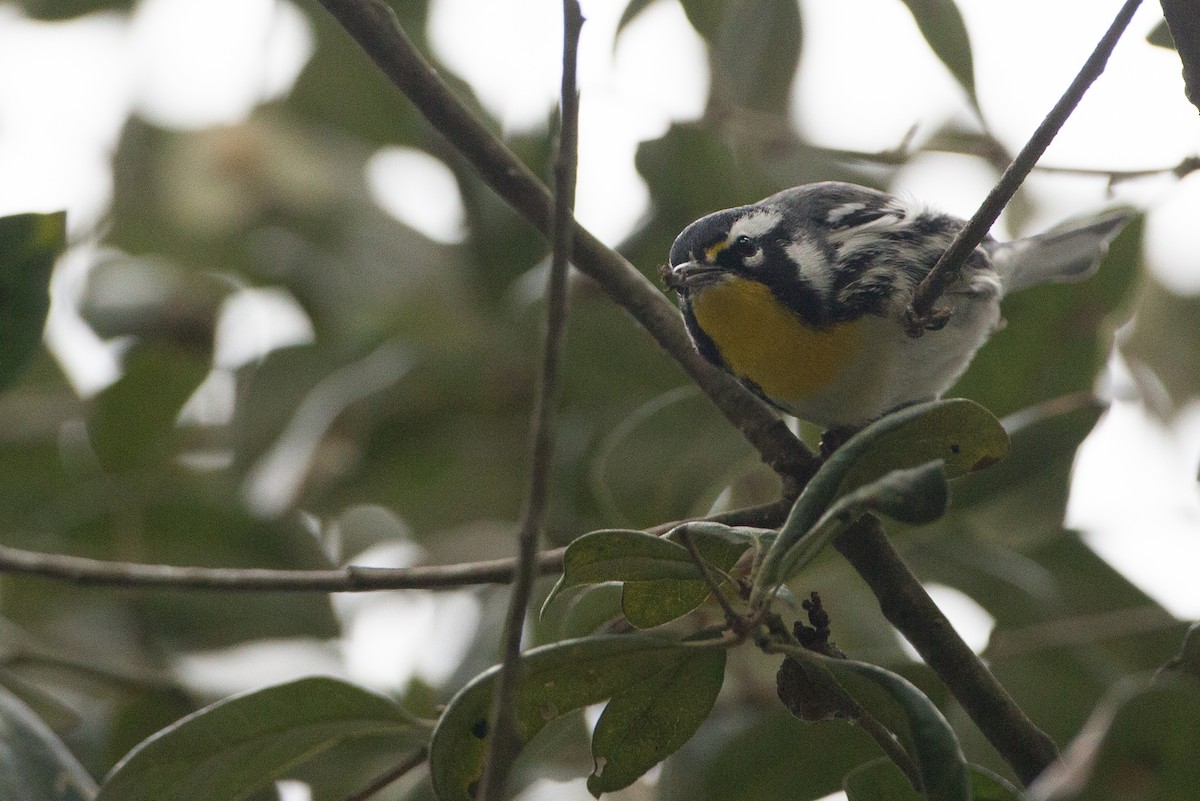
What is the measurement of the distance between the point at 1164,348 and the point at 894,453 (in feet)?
8.03

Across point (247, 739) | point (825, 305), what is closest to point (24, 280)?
point (247, 739)

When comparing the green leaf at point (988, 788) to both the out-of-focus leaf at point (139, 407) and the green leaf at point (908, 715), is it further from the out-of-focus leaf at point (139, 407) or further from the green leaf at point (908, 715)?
the out-of-focus leaf at point (139, 407)

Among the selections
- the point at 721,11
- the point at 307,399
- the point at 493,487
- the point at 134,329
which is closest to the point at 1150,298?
the point at 721,11

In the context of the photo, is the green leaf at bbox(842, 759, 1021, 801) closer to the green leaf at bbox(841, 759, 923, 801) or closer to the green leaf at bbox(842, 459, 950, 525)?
the green leaf at bbox(841, 759, 923, 801)

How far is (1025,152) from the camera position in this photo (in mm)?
1325

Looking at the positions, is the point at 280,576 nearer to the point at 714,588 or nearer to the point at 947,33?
the point at 714,588

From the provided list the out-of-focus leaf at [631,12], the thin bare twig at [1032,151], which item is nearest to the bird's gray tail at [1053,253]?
the out-of-focus leaf at [631,12]

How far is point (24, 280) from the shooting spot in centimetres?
186

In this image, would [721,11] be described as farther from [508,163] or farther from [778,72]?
[508,163]

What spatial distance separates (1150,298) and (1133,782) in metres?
Answer: 2.89

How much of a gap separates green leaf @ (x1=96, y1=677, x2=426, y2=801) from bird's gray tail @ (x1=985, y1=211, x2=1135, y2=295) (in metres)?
1.84

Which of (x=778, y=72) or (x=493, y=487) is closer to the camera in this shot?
(x=778, y=72)

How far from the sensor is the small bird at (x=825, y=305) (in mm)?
2367

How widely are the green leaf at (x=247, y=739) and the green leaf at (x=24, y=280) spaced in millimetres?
A: 701
